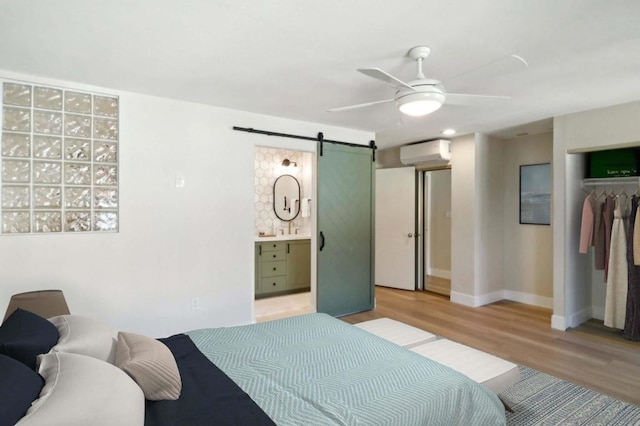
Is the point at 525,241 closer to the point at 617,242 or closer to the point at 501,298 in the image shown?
the point at 501,298

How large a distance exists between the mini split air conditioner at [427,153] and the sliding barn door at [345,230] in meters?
1.05

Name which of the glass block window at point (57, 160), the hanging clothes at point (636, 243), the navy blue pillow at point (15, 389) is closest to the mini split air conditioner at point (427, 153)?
the hanging clothes at point (636, 243)

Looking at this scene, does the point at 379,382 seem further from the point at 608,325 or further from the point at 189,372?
the point at 608,325

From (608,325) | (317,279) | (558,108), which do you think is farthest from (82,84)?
(608,325)

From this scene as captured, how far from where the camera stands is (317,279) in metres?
4.32

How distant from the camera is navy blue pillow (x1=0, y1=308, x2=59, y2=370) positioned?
1.32 metres

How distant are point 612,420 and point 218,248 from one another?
3408mm

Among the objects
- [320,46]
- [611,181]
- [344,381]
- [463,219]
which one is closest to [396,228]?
[463,219]

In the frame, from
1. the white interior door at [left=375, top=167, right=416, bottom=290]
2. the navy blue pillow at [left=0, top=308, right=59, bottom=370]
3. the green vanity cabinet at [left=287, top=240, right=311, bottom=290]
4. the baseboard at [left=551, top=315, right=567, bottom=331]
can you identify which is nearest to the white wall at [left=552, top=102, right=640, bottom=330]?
the baseboard at [left=551, top=315, right=567, bottom=331]

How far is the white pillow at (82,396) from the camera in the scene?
995mm

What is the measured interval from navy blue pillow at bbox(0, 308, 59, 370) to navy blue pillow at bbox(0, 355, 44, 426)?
0.20 meters

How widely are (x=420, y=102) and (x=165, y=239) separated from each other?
258 cm

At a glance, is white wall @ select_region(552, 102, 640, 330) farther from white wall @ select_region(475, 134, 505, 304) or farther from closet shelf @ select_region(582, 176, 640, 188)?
white wall @ select_region(475, 134, 505, 304)

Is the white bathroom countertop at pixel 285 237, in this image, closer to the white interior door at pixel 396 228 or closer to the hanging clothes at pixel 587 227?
the white interior door at pixel 396 228
